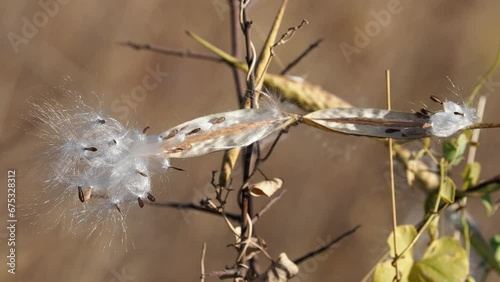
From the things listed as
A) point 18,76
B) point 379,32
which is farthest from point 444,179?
point 379,32

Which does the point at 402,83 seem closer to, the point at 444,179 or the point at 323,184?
the point at 323,184

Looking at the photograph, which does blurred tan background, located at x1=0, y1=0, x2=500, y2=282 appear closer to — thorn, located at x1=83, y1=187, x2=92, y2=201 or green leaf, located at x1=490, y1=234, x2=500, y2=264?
green leaf, located at x1=490, y1=234, x2=500, y2=264

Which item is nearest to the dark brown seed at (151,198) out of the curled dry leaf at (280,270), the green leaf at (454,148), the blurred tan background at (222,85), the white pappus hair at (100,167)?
the white pappus hair at (100,167)

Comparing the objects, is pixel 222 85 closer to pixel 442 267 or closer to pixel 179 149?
pixel 442 267

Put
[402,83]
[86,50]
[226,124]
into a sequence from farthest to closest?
[402,83] → [86,50] → [226,124]

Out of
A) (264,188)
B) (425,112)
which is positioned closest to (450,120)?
(425,112)

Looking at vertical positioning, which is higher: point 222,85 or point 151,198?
point 222,85

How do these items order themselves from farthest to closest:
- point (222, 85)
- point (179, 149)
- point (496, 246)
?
point (222, 85)
point (496, 246)
point (179, 149)

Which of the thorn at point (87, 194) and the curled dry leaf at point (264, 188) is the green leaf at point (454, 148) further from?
the thorn at point (87, 194)

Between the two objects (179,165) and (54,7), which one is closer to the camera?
(179,165)
